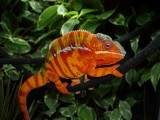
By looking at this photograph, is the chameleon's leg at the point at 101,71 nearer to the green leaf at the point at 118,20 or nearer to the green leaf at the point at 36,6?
the green leaf at the point at 118,20

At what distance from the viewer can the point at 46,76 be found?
858 mm

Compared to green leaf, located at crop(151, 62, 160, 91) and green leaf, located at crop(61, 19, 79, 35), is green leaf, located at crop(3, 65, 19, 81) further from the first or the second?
green leaf, located at crop(151, 62, 160, 91)

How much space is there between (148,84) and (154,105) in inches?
3.5

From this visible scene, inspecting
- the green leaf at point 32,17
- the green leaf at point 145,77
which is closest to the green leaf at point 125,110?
the green leaf at point 145,77

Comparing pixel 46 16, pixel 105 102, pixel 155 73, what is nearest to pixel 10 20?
pixel 46 16

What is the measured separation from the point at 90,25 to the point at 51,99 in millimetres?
319

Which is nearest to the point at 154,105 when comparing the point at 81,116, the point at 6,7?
the point at 81,116

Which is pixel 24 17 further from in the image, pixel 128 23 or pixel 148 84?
pixel 148 84

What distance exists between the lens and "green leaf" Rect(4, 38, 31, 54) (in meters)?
1.20

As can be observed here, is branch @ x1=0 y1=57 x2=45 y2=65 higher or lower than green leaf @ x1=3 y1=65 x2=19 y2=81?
higher

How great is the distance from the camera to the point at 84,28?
116 centimetres

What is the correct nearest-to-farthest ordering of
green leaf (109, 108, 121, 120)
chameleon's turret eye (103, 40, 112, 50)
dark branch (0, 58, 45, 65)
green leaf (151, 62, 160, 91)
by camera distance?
chameleon's turret eye (103, 40, 112, 50), dark branch (0, 58, 45, 65), green leaf (151, 62, 160, 91), green leaf (109, 108, 121, 120)

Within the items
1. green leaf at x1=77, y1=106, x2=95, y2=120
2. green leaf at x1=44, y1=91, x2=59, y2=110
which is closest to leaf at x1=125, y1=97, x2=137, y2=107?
green leaf at x1=77, y1=106, x2=95, y2=120

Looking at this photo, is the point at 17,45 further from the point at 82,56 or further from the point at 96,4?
the point at 82,56
